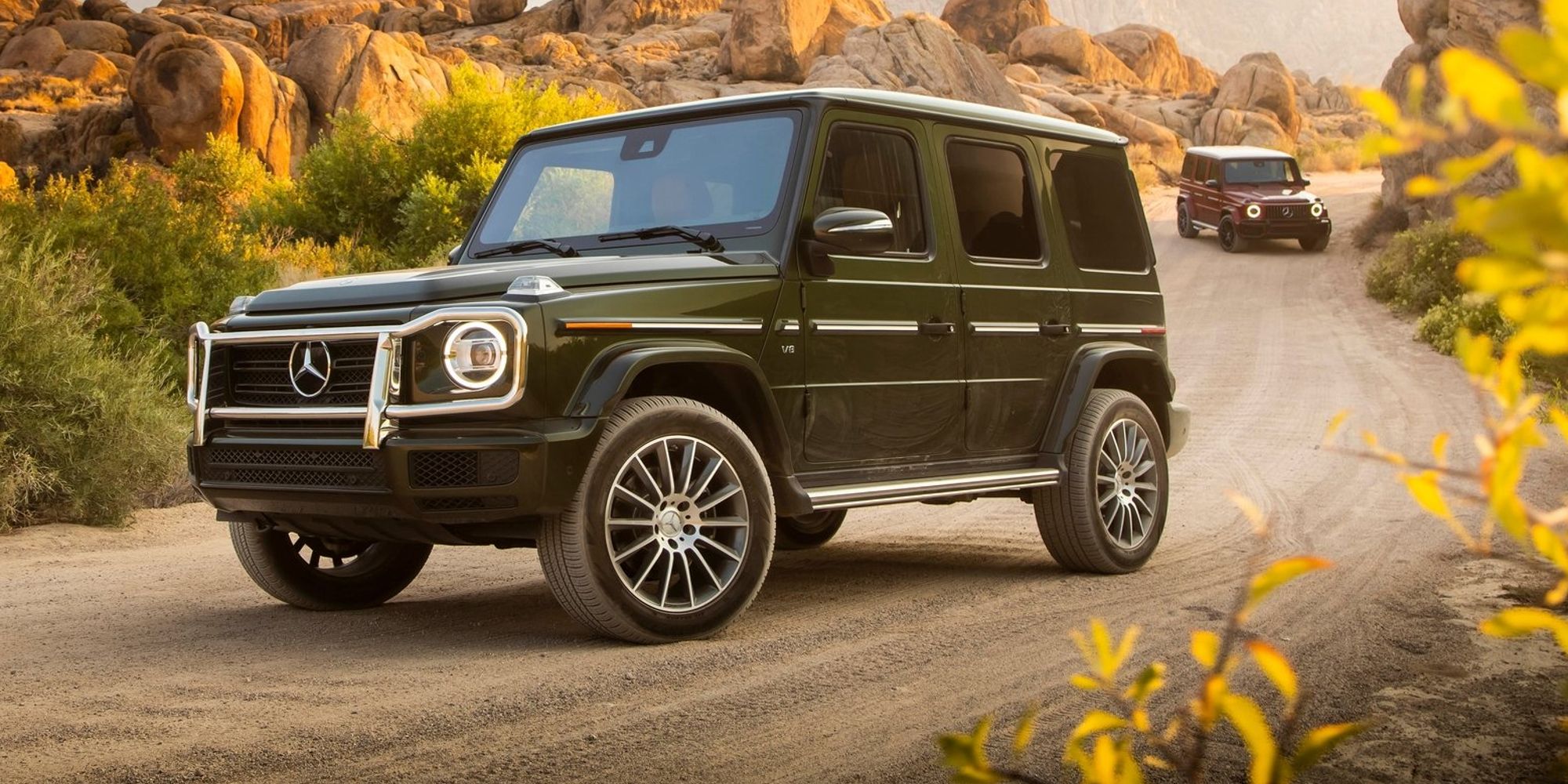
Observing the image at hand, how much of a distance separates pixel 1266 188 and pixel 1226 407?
1531cm

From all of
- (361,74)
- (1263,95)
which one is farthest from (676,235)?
(1263,95)

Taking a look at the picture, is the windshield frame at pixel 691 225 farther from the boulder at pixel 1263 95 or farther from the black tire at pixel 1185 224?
the boulder at pixel 1263 95

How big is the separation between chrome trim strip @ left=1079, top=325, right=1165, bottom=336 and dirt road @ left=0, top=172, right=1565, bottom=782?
48.1 inches

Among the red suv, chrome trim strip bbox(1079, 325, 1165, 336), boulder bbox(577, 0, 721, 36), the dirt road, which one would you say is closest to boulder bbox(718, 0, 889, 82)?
boulder bbox(577, 0, 721, 36)

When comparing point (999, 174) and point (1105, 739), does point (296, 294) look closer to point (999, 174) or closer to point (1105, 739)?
point (999, 174)

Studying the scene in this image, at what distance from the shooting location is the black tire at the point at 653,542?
533 cm

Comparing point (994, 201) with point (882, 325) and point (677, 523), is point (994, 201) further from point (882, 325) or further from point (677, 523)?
point (677, 523)

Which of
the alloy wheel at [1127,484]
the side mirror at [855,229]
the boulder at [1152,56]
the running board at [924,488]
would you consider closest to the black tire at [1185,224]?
the alloy wheel at [1127,484]

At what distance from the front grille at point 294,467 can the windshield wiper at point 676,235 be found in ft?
5.42

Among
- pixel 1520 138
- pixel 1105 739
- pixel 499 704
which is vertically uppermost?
pixel 1520 138

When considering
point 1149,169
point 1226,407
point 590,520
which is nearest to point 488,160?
point 1226,407

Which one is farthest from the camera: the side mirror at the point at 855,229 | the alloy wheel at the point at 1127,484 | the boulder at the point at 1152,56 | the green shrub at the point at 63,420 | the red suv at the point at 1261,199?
the boulder at the point at 1152,56

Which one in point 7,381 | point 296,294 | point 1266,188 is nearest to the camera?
point 296,294

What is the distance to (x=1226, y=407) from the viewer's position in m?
17.7
